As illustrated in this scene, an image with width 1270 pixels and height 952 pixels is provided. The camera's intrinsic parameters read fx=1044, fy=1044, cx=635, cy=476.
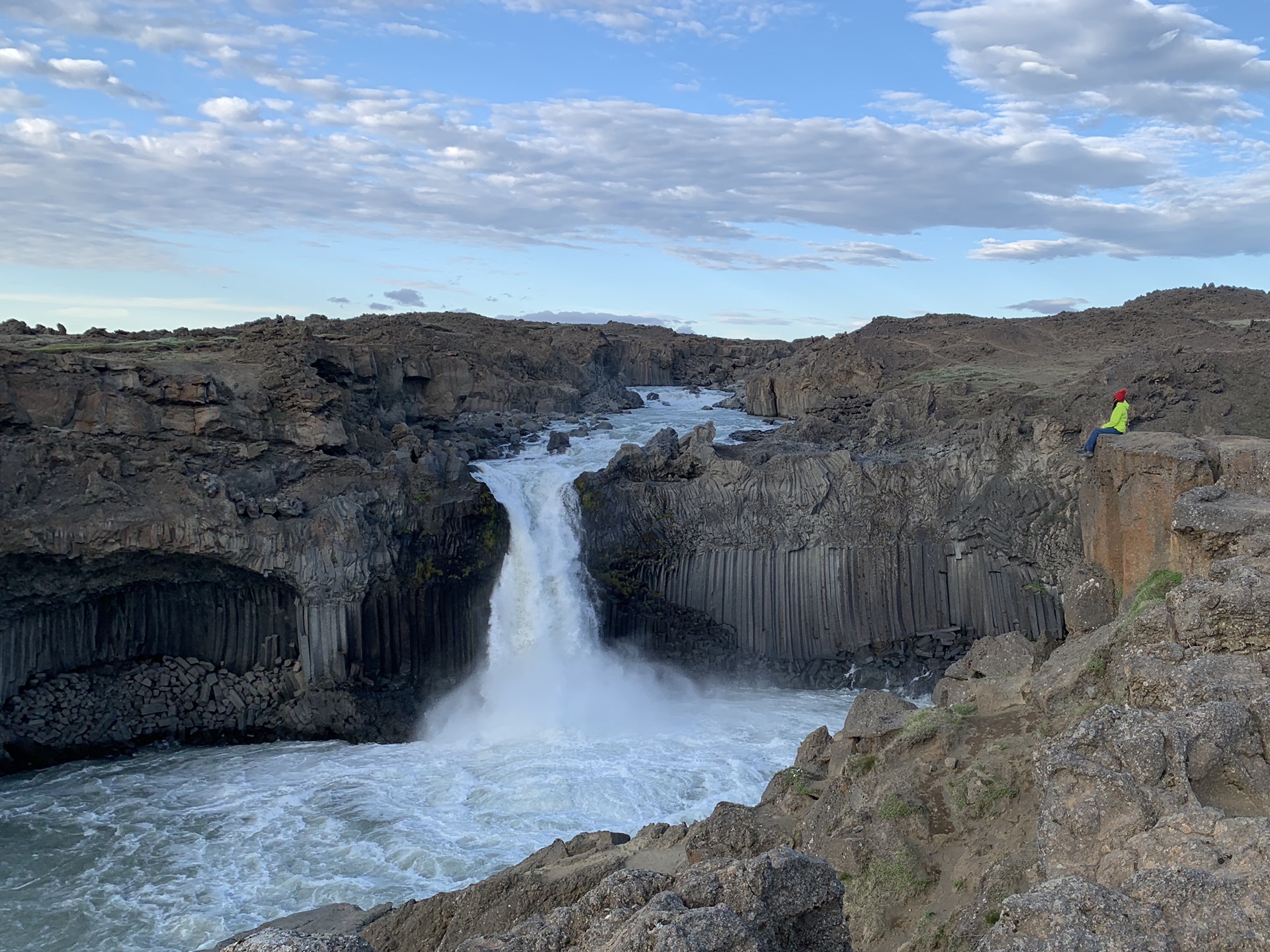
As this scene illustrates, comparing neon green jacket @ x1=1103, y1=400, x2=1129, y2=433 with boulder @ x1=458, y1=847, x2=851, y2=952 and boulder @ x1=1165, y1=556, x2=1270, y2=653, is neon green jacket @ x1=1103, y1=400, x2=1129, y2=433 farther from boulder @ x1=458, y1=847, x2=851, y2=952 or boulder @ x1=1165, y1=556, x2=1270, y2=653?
boulder @ x1=458, y1=847, x2=851, y2=952

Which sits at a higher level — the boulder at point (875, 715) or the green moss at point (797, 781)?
the boulder at point (875, 715)

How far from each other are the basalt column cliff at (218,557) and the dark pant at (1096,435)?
41.3 ft

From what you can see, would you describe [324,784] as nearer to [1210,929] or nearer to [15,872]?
[15,872]

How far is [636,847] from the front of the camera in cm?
1180

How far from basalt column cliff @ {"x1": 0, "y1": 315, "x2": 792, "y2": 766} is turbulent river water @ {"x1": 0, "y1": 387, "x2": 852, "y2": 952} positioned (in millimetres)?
838

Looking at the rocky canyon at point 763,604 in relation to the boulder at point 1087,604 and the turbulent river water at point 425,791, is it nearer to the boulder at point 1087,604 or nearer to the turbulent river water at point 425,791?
the boulder at point 1087,604

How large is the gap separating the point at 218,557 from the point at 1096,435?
55.6 feet

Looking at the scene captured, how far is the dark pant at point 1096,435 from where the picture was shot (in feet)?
63.9

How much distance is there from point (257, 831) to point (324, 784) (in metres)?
1.91

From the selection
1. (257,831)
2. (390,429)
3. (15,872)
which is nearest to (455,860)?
(257,831)

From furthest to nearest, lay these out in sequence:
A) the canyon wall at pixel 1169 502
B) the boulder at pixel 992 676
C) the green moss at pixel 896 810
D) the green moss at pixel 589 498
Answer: the green moss at pixel 589 498 → the canyon wall at pixel 1169 502 → the boulder at pixel 992 676 → the green moss at pixel 896 810

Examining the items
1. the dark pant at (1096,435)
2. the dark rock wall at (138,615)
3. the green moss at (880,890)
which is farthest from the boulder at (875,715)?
the dark rock wall at (138,615)

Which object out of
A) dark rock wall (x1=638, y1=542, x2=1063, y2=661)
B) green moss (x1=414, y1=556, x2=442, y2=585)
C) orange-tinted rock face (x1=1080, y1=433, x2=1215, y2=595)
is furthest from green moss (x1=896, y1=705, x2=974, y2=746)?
green moss (x1=414, y1=556, x2=442, y2=585)

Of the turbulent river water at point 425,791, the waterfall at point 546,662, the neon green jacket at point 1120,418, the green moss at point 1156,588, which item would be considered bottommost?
the turbulent river water at point 425,791
